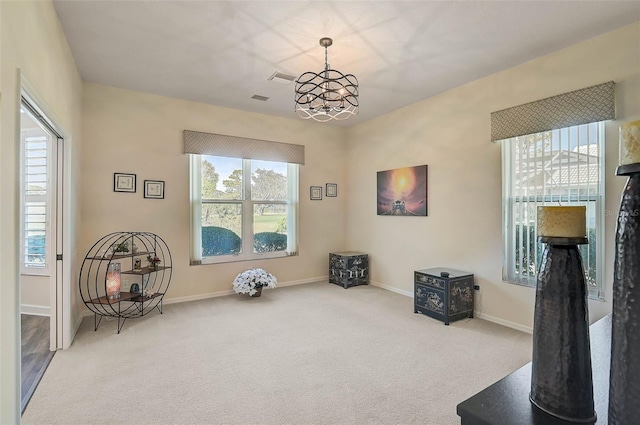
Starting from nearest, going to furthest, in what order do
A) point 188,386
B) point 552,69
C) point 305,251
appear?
point 188,386, point 552,69, point 305,251

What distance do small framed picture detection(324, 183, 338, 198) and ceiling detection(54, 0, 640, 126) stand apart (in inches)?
87.2

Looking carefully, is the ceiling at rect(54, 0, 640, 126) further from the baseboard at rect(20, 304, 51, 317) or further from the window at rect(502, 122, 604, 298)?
the baseboard at rect(20, 304, 51, 317)

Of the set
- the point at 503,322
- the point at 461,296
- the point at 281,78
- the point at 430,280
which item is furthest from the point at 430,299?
the point at 281,78

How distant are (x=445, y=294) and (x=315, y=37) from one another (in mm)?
3009

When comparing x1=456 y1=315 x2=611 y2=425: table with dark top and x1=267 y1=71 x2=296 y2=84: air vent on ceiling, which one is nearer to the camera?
x1=456 y1=315 x2=611 y2=425: table with dark top

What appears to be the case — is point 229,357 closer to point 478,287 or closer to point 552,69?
point 478,287

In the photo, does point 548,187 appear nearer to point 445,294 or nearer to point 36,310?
point 445,294

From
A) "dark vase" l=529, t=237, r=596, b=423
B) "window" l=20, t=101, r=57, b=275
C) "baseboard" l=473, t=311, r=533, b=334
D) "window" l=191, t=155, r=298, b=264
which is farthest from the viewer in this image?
"window" l=191, t=155, r=298, b=264

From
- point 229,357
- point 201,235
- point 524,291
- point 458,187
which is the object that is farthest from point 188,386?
point 458,187

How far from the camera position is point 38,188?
13.2 ft

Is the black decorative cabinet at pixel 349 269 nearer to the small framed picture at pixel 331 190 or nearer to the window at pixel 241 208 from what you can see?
the window at pixel 241 208

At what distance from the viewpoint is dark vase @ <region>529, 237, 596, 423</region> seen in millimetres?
749

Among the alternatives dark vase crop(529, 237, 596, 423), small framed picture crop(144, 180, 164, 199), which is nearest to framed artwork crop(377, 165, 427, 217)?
small framed picture crop(144, 180, 164, 199)

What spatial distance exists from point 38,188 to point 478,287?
5545 mm
